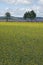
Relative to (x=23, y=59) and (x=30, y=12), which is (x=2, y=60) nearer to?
(x=23, y=59)

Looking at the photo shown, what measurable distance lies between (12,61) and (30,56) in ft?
4.74

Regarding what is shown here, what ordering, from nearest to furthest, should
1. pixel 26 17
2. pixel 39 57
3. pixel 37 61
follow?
pixel 37 61, pixel 39 57, pixel 26 17

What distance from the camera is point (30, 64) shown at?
8.61 metres

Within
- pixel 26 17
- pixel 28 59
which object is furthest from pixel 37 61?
pixel 26 17

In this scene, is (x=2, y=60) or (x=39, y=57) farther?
(x=39, y=57)

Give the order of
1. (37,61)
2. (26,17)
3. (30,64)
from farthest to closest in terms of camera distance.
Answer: (26,17), (37,61), (30,64)

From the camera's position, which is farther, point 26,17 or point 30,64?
point 26,17

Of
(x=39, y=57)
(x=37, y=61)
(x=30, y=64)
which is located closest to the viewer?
(x=30, y=64)

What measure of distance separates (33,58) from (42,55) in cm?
85

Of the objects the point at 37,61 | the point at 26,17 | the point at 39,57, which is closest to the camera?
the point at 37,61

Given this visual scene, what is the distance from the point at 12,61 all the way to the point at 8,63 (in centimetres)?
40

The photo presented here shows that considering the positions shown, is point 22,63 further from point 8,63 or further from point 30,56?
point 30,56

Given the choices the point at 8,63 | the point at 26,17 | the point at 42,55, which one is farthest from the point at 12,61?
the point at 26,17

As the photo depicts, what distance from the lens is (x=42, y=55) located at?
10453mm
